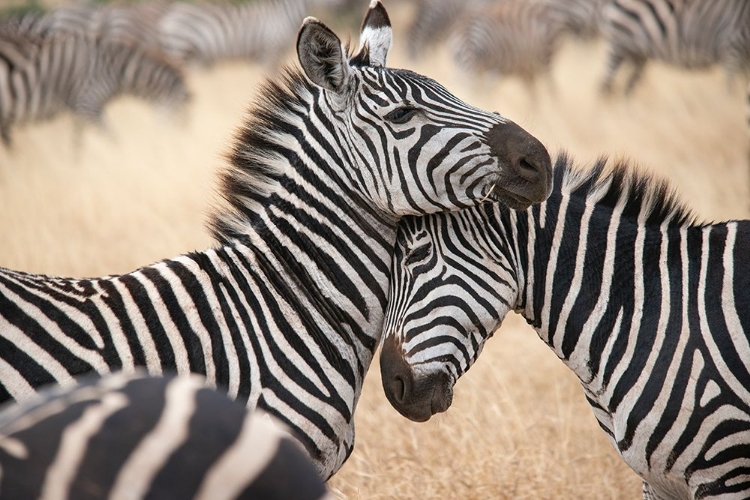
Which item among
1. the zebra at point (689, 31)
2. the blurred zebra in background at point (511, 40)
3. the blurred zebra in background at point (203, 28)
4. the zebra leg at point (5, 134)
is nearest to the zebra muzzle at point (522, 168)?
the zebra at point (689, 31)

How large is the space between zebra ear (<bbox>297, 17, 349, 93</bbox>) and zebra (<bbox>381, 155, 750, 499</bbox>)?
29.2 inches

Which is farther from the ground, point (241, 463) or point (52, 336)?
point (241, 463)

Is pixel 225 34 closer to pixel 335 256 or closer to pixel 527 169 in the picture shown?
pixel 335 256

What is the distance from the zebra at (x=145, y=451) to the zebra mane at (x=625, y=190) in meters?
2.31

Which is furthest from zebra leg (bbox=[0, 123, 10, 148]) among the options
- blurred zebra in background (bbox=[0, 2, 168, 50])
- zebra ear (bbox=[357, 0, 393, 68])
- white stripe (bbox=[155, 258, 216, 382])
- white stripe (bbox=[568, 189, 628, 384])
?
white stripe (bbox=[568, 189, 628, 384])

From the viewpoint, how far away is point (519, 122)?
41.9 feet

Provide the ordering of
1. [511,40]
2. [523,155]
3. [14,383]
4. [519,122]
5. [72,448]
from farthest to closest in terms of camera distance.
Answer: [511,40]
[519,122]
[523,155]
[14,383]
[72,448]

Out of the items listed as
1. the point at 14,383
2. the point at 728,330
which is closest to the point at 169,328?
the point at 14,383

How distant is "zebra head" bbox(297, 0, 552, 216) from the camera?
134 inches

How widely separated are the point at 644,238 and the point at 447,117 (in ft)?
3.50

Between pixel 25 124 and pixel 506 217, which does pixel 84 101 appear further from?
pixel 506 217

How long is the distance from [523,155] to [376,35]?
113 cm

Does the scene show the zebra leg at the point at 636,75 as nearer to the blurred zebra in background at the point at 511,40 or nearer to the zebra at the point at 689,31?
the zebra at the point at 689,31

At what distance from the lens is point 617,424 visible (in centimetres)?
335
